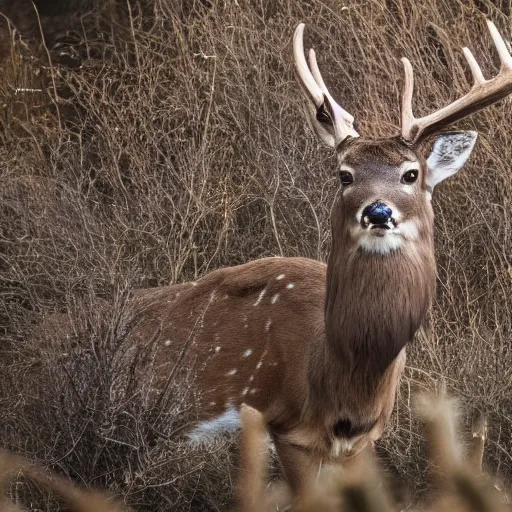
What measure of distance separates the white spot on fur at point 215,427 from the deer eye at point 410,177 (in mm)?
1331

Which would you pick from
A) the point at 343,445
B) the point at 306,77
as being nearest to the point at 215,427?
the point at 343,445

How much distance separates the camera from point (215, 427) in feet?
17.6

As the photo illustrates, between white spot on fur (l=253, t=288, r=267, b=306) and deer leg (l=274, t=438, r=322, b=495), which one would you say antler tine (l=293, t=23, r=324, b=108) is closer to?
white spot on fur (l=253, t=288, r=267, b=306)

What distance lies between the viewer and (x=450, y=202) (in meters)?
6.91

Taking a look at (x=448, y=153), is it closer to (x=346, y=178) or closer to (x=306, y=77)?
(x=346, y=178)

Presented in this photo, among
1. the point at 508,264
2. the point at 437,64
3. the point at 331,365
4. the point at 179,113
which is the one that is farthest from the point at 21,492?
the point at 437,64

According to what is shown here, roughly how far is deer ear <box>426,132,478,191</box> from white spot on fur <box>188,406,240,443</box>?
1.34 m

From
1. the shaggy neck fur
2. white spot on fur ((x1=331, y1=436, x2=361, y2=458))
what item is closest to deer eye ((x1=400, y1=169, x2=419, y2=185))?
the shaggy neck fur

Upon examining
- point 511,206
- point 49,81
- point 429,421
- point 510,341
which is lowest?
point 510,341

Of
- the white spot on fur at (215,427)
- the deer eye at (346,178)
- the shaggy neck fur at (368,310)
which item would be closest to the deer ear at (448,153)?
the shaggy neck fur at (368,310)

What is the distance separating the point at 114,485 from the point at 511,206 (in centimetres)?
268

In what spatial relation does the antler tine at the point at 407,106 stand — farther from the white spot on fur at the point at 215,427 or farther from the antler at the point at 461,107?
the white spot on fur at the point at 215,427

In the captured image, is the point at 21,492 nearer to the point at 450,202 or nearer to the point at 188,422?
the point at 188,422

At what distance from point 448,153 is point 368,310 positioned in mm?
785
